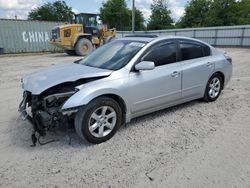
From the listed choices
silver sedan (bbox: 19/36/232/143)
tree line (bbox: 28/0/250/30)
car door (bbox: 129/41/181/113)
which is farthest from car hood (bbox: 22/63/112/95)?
tree line (bbox: 28/0/250/30)

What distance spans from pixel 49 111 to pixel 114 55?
1.53 metres

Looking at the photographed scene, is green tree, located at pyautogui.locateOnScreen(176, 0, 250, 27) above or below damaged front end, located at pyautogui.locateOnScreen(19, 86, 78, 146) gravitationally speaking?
above

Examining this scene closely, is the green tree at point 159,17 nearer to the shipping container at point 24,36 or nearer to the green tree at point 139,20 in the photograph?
the green tree at point 139,20

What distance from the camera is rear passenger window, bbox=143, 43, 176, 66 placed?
13.2 ft

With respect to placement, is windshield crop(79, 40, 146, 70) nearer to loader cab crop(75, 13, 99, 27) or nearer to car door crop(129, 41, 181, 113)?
car door crop(129, 41, 181, 113)

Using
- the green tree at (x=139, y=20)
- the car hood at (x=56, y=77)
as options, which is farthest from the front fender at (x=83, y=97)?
the green tree at (x=139, y=20)

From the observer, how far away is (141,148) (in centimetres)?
332

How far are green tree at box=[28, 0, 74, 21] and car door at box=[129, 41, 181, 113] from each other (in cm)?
6978

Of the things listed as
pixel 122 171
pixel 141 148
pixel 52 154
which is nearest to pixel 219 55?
pixel 141 148

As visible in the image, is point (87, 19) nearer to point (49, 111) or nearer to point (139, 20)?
point (49, 111)

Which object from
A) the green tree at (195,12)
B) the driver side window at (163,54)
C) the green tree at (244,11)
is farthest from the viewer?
the green tree at (195,12)

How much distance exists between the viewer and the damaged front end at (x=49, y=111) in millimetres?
3221

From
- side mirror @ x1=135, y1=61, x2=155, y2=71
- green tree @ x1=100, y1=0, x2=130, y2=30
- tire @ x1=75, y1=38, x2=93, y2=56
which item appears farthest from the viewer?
green tree @ x1=100, y1=0, x2=130, y2=30

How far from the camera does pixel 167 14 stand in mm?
51750
